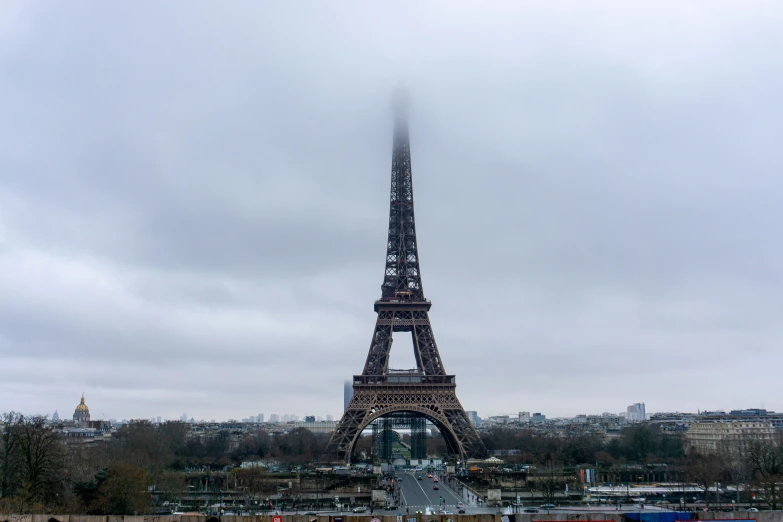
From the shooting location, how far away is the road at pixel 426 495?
52.4 meters

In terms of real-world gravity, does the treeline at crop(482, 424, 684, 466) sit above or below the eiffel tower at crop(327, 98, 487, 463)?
below

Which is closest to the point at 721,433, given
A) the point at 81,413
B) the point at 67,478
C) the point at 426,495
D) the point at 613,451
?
the point at 613,451

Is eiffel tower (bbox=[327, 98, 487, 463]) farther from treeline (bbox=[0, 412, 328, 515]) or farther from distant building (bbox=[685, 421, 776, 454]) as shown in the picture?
distant building (bbox=[685, 421, 776, 454])

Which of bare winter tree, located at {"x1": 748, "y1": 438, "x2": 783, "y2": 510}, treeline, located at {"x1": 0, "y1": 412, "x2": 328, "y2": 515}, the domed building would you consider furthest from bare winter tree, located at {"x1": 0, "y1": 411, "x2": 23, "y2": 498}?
the domed building

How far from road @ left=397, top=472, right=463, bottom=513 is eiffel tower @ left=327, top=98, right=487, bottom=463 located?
6.07 metres

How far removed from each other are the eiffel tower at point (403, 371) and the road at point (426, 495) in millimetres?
6067

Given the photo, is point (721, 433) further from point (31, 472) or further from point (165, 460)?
point (31, 472)

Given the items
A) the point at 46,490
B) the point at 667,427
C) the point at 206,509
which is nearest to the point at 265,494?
the point at 206,509

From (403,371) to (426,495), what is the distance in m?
21.8

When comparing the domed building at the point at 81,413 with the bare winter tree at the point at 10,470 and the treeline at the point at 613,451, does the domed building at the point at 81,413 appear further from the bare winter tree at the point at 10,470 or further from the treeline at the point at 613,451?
the bare winter tree at the point at 10,470

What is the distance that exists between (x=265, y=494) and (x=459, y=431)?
1089 inches

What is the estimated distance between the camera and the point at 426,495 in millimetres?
61031

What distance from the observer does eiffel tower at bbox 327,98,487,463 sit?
7762 centimetres

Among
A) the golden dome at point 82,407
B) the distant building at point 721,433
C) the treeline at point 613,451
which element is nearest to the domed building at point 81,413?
the golden dome at point 82,407
